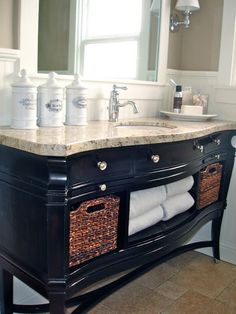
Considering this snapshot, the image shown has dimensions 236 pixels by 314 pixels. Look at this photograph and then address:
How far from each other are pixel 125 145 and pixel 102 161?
10 cm

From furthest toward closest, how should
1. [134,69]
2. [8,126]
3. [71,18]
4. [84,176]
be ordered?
1. [134,69]
2. [71,18]
3. [8,126]
4. [84,176]

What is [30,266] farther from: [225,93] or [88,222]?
[225,93]

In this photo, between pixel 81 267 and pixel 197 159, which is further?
pixel 197 159

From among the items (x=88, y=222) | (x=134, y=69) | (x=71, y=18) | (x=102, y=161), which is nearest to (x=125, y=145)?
(x=102, y=161)

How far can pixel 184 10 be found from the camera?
2.24 meters

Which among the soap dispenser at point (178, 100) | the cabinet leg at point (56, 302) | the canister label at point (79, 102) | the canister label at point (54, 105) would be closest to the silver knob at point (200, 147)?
the soap dispenser at point (178, 100)

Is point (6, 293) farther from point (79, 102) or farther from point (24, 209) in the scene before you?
point (79, 102)

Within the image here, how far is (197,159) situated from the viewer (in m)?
1.74

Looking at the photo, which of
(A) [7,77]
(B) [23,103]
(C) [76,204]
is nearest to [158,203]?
(C) [76,204]

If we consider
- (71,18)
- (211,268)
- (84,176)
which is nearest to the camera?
(84,176)

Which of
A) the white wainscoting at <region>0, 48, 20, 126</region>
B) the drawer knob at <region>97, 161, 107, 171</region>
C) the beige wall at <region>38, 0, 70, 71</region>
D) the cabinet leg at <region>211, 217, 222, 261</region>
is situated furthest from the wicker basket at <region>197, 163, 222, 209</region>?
the white wainscoting at <region>0, 48, 20, 126</region>

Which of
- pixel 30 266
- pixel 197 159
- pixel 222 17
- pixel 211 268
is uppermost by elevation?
pixel 222 17

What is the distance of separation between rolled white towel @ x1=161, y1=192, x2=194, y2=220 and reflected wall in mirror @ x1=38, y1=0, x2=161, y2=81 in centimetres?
71

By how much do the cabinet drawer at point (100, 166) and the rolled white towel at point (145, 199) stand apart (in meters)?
0.14
